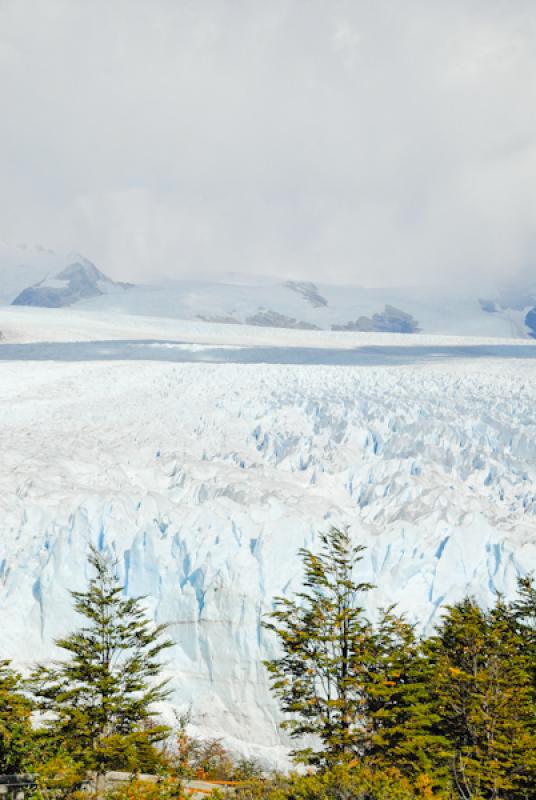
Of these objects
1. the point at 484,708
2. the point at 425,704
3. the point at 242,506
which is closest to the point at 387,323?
the point at 242,506

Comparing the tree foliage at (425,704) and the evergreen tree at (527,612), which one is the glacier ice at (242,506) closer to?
the evergreen tree at (527,612)

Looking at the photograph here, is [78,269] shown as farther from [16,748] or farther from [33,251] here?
[16,748]

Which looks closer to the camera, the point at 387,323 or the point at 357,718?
the point at 357,718

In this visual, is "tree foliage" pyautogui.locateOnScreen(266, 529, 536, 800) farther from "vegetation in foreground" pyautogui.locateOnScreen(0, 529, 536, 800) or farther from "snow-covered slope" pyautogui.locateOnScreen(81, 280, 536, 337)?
"snow-covered slope" pyautogui.locateOnScreen(81, 280, 536, 337)

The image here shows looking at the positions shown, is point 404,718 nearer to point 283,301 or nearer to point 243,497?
point 243,497

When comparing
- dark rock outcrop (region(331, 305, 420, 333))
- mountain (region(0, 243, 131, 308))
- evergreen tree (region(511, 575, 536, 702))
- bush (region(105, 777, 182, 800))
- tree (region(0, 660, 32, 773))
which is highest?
mountain (region(0, 243, 131, 308))

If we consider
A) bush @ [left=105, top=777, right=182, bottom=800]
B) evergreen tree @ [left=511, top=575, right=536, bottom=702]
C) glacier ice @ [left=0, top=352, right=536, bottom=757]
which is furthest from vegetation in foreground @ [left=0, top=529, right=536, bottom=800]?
glacier ice @ [left=0, top=352, right=536, bottom=757]

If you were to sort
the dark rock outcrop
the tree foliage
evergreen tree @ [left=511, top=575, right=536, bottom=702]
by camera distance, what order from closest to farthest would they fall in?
the tree foliage
evergreen tree @ [left=511, top=575, right=536, bottom=702]
the dark rock outcrop
